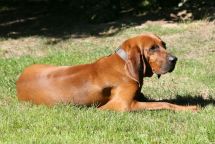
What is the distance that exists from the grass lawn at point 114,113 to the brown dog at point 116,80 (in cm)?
17

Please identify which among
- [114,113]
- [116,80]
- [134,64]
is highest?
[134,64]

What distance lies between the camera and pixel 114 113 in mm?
6324

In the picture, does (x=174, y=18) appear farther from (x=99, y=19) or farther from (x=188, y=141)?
(x=188, y=141)

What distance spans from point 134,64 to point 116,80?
0.30m

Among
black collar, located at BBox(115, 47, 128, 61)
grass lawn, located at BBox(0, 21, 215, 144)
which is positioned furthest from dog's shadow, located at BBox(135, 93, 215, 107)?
black collar, located at BBox(115, 47, 128, 61)

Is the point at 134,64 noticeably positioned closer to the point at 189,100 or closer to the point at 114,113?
the point at 114,113

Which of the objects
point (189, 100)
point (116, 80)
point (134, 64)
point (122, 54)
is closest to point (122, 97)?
point (116, 80)

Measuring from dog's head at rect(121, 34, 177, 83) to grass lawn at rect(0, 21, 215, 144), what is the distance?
53cm

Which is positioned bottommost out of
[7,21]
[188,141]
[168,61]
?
[7,21]

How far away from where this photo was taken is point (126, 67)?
260 inches

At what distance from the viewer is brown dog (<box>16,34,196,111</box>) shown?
6.55 m

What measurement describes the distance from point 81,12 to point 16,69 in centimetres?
748

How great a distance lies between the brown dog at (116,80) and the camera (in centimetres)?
655

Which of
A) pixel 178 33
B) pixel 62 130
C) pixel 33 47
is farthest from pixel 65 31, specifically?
pixel 62 130
